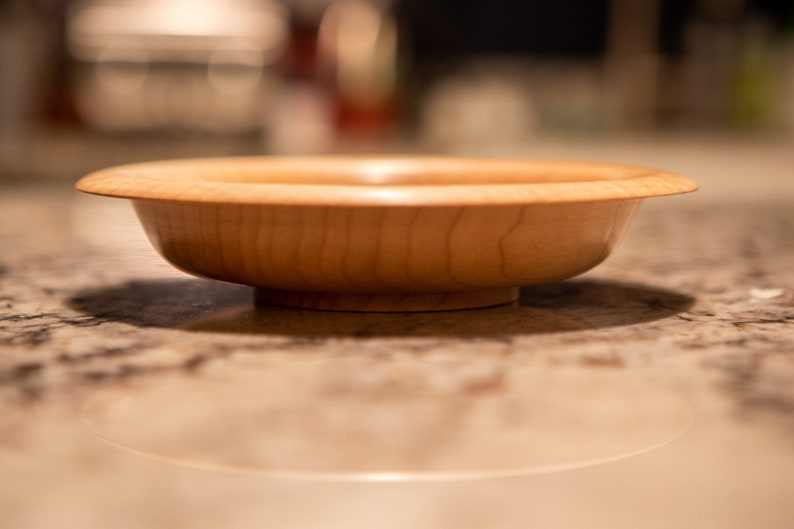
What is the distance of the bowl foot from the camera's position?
1.89 ft

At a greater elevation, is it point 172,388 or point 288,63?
point 288,63

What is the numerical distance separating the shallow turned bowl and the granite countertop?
0.03 meters

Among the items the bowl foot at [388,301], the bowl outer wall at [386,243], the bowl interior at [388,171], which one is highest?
the bowl interior at [388,171]

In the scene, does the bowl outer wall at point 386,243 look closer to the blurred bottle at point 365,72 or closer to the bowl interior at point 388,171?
the bowl interior at point 388,171

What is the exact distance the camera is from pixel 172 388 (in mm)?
424

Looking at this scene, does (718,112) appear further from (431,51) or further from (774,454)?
(774,454)

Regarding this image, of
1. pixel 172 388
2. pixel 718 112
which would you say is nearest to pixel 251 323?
pixel 172 388

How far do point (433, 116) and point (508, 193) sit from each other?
8.68ft

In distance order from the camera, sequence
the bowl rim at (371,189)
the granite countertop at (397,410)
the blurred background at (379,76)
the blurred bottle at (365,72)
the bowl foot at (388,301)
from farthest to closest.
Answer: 1. the blurred bottle at (365,72)
2. the blurred background at (379,76)
3. the bowl foot at (388,301)
4. the bowl rim at (371,189)
5. the granite countertop at (397,410)

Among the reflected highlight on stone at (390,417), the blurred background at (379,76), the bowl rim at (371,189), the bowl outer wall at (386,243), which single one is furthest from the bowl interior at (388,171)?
the blurred background at (379,76)

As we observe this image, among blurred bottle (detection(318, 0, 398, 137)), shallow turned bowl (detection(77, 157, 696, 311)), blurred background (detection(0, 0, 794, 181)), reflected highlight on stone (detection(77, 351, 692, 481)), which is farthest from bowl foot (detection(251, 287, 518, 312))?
blurred bottle (detection(318, 0, 398, 137))

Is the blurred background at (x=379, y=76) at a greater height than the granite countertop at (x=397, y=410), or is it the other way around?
the blurred background at (x=379, y=76)

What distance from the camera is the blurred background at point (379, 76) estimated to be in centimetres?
280

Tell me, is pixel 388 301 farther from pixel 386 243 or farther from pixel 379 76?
pixel 379 76
